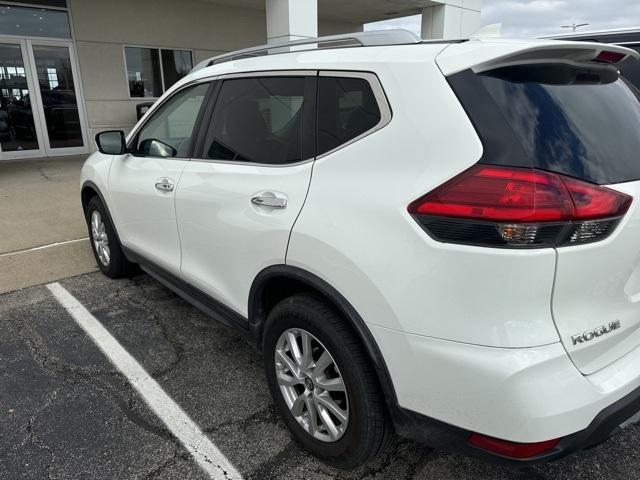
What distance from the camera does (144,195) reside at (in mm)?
3320

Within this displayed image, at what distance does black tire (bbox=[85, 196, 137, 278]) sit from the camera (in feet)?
13.4

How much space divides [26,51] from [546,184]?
12383 millimetres

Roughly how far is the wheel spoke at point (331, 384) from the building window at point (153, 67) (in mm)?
12126

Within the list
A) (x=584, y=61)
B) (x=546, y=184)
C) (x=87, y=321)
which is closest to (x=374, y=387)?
(x=546, y=184)

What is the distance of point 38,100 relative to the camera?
36.3 feet

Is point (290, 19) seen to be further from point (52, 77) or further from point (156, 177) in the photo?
point (156, 177)

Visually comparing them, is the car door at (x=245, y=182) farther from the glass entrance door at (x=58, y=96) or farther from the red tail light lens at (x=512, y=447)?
the glass entrance door at (x=58, y=96)

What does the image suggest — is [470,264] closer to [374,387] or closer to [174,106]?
[374,387]

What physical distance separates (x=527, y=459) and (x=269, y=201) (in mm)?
1418

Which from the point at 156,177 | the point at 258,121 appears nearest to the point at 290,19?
the point at 156,177

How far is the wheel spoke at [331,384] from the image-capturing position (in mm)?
2029

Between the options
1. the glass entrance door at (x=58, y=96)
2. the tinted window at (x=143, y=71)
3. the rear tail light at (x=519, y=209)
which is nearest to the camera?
the rear tail light at (x=519, y=209)

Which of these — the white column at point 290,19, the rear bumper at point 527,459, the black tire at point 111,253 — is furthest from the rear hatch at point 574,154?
the white column at point 290,19

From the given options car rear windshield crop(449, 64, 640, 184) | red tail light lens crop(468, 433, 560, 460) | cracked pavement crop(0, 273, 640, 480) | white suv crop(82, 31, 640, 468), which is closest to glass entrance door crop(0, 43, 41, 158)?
cracked pavement crop(0, 273, 640, 480)
